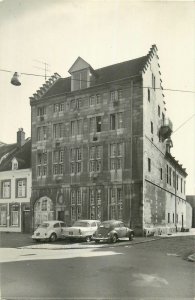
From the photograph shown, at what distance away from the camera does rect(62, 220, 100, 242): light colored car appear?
85.1ft

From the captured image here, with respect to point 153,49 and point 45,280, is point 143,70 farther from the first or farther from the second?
point 45,280

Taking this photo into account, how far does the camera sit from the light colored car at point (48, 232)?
26.7 meters

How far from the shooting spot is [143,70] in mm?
32688

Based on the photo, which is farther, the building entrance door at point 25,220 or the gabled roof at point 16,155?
the gabled roof at point 16,155

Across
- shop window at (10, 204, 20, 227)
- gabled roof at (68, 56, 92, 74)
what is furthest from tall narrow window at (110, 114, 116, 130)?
shop window at (10, 204, 20, 227)

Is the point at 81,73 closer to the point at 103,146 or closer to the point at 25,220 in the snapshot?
the point at 103,146

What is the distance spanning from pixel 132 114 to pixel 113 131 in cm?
222

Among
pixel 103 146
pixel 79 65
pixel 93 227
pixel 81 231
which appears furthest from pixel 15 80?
pixel 79 65

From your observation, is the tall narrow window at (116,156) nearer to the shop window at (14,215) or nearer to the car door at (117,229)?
the car door at (117,229)

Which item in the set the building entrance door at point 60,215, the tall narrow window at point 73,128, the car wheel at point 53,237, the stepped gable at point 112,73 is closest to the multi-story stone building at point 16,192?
the building entrance door at point 60,215

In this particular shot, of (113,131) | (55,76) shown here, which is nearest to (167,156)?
(113,131)

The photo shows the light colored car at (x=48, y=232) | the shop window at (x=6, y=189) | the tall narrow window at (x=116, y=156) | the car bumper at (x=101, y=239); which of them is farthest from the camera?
the shop window at (x=6, y=189)

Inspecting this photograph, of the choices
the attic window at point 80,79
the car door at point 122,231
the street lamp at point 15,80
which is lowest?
the car door at point 122,231

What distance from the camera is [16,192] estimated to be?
40.6 meters
